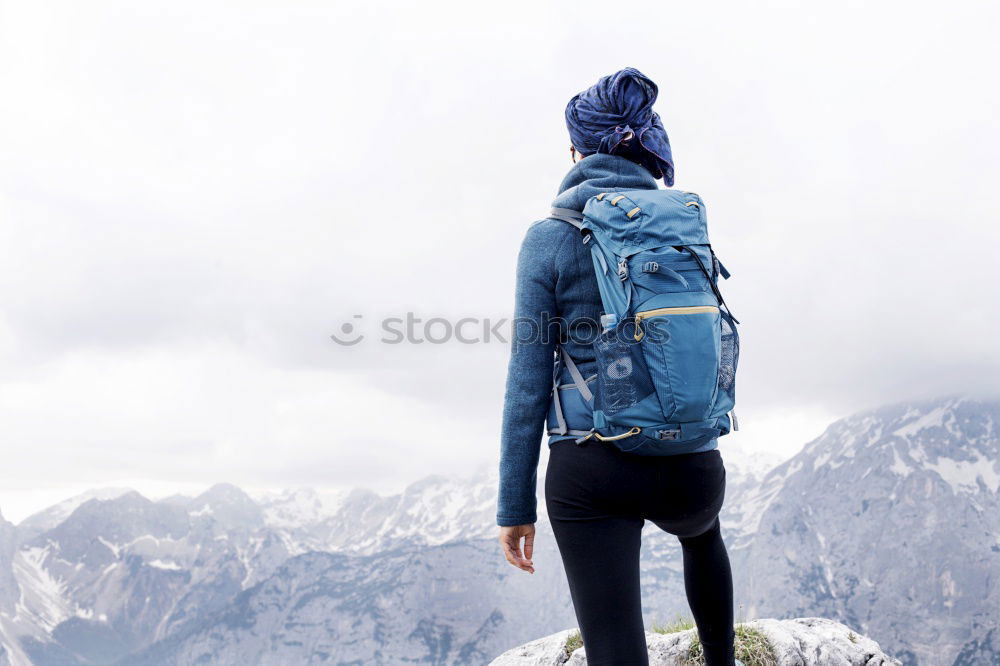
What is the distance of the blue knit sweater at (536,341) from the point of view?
426 centimetres

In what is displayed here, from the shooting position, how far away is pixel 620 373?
13.2 feet

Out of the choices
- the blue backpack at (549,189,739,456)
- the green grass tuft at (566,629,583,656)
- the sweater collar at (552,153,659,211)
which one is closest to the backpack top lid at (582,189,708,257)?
the blue backpack at (549,189,739,456)

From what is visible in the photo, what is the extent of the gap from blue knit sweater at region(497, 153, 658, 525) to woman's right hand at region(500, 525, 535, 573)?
51mm

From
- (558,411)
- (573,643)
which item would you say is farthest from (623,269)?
(573,643)

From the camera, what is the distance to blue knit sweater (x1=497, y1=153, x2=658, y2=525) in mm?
4262

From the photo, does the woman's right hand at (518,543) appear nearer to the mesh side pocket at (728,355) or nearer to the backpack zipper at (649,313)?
the backpack zipper at (649,313)

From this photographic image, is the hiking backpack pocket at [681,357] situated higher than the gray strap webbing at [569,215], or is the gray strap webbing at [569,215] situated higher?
the gray strap webbing at [569,215]

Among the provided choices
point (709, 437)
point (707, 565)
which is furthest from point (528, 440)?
point (707, 565)

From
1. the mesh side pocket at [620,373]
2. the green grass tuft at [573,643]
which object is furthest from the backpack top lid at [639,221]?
the green grass tuft at [573,643]

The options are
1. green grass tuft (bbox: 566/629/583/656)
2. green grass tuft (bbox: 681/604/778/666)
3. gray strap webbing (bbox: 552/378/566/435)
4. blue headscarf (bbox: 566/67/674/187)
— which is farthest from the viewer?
green grass tuft (bbox: 566/629/583/656)

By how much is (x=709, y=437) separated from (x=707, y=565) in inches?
62.2

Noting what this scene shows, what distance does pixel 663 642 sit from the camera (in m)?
8.14

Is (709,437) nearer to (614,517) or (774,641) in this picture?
(614,517)

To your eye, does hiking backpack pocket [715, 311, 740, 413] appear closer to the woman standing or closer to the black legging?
the woman standing
